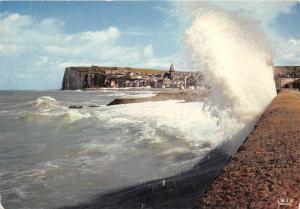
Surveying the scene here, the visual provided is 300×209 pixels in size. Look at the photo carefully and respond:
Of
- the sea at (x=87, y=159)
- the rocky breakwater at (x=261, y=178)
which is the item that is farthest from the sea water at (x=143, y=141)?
the rocky breakwater at (x=261, y=178)

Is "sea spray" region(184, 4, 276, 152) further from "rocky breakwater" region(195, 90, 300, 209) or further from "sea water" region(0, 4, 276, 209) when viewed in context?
"rocky breakwater" region(195, 90, 300, 209)

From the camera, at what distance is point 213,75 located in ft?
49.9

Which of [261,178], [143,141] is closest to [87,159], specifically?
[143,141]

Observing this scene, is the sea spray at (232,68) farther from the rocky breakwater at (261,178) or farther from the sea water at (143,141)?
the rocky breakwater at (261,178)

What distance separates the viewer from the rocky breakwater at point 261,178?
351 centimetres

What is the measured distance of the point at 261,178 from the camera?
163 inches

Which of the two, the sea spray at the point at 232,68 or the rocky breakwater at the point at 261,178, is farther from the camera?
the sea spray at the point at 232,68

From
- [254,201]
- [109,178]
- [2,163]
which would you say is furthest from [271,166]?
[2,163]

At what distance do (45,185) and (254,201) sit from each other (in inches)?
243

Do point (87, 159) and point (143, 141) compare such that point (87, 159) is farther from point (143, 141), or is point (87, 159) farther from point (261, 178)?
point (261, 178)

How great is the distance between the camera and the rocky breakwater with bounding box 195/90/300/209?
3.51m

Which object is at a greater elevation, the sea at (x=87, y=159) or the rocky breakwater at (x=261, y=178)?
the rocky breakwater at (x=261, y=178)

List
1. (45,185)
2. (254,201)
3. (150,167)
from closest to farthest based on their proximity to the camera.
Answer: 1. (254,201)
2. (45,185)
3. (150,167)

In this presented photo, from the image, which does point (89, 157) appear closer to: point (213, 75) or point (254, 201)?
point (213, 75)
